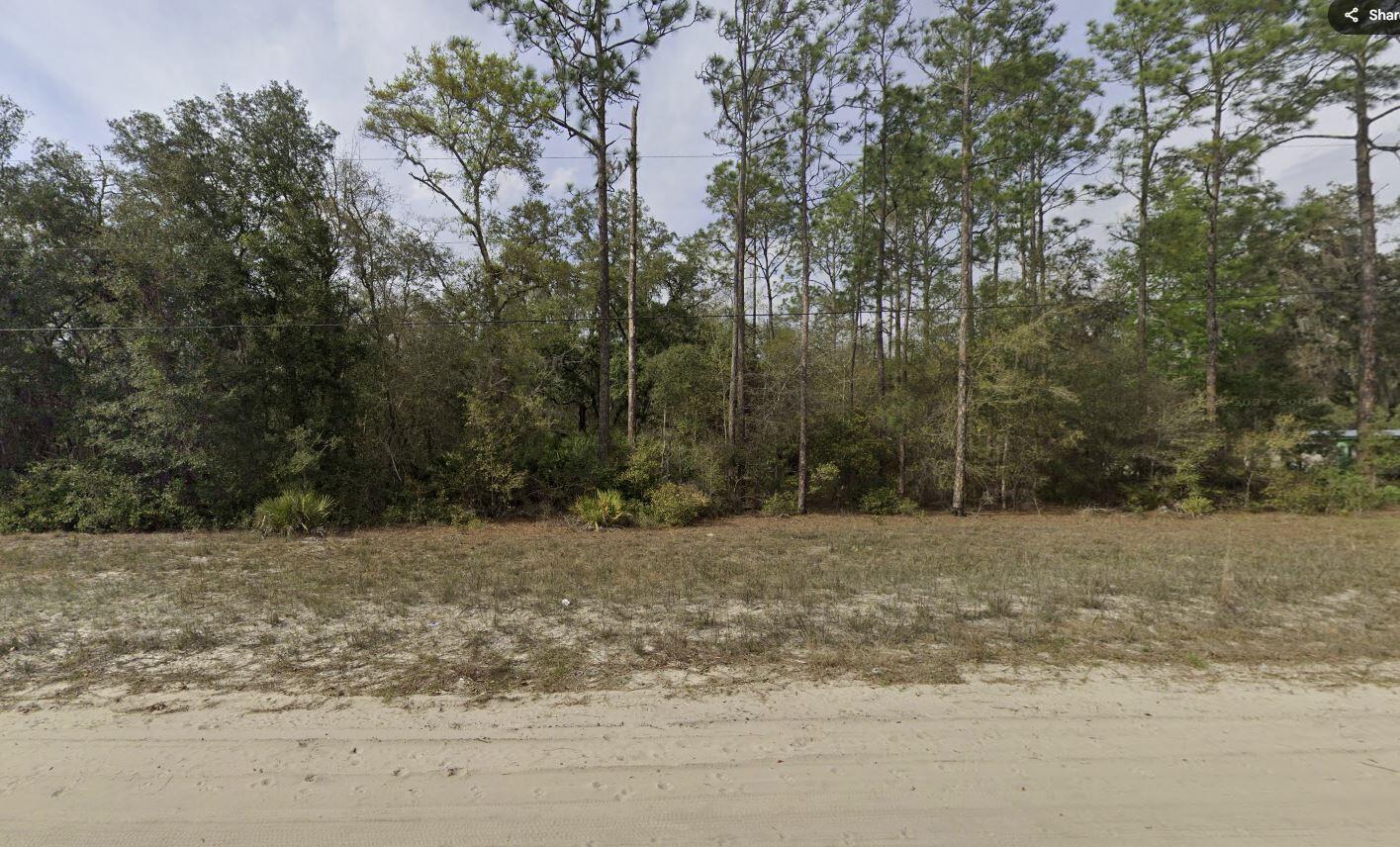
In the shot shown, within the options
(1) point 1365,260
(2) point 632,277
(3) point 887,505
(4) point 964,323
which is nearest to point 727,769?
(3) point 887,505

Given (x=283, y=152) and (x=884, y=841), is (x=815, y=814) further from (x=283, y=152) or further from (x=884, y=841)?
(x=283, y=152)

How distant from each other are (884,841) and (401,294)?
1724 cm

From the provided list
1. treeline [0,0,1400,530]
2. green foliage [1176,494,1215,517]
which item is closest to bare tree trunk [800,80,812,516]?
treeline [0,0,1400,530]

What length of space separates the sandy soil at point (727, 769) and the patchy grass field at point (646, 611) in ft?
1.75

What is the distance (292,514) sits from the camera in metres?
12.1

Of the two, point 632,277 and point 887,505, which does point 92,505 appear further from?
point 887,505

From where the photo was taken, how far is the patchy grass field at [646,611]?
4.57 metres

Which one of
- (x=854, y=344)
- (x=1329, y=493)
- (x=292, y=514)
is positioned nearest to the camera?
(x=292, y=514)

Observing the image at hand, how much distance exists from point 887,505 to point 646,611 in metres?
11.8

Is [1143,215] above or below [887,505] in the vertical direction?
above

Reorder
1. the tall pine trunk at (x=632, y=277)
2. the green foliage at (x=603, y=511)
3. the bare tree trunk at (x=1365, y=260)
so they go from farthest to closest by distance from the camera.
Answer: the tall pine trunk at (x=632, y=277)
the bare tree trunk at (x=1365, y=260)
the green foliage at (x=603, y=511)

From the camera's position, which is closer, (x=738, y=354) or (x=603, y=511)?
(x=603, y=511)

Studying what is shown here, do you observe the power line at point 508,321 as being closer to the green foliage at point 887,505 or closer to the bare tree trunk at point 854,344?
the bare tree trunk at point 854,344

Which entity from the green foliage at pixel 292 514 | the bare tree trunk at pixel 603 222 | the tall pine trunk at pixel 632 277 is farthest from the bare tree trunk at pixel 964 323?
the green foliage at pixel 292 514
